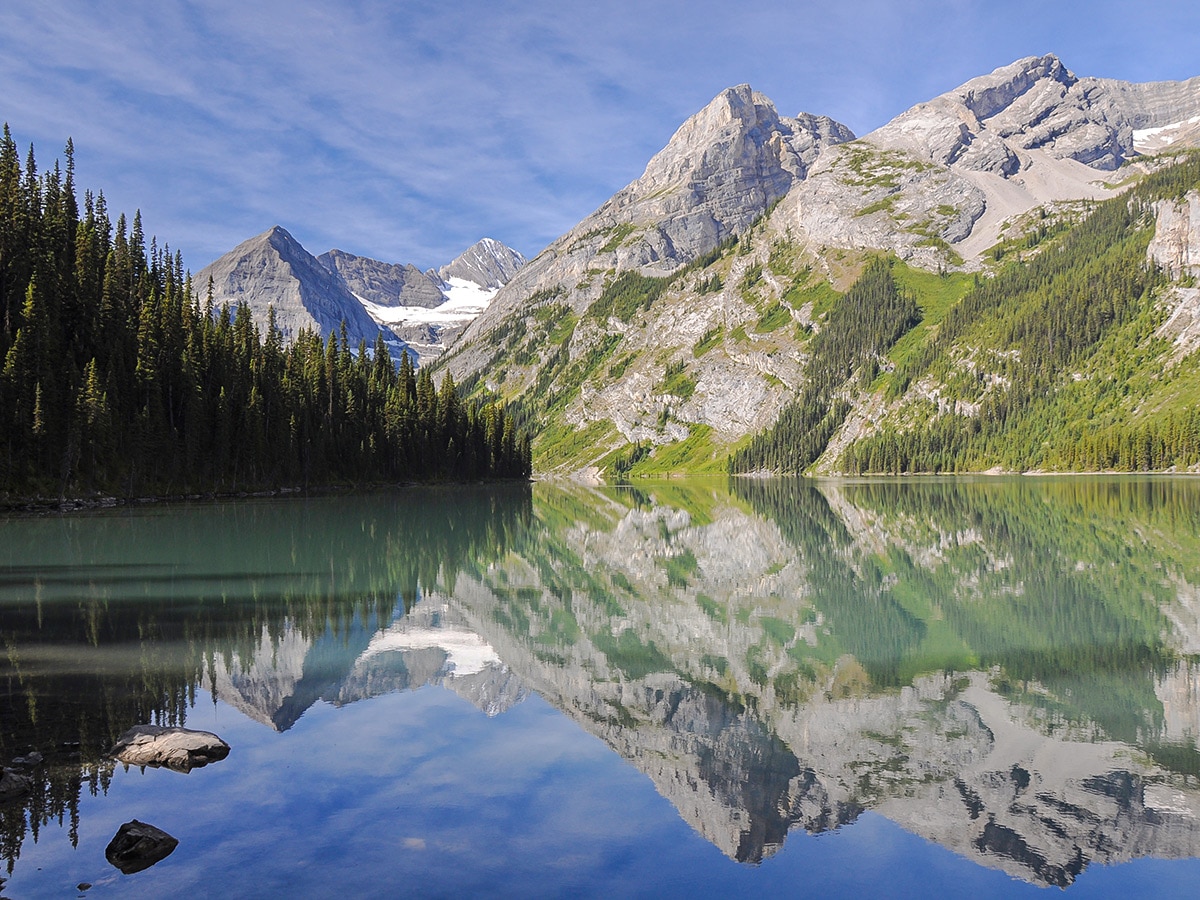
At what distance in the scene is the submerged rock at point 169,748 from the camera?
13148 mm

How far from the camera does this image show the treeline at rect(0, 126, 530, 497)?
2982 inches

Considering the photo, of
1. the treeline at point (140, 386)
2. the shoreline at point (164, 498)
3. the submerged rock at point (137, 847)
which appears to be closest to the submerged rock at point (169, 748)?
the submerged rock at point (137, 847)

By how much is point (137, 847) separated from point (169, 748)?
3.57 m

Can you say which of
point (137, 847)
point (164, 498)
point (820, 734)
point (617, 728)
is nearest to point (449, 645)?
point (617, 728)

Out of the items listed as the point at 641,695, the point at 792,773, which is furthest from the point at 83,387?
the point at 792,773

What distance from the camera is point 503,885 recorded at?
31.1 feet

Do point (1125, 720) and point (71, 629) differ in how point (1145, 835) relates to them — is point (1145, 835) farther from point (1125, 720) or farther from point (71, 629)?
point (71, 629)

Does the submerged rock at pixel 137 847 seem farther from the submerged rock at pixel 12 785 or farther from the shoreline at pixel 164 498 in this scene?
the shoreline at pixel 164 498

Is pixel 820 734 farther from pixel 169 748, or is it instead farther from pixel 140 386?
pixel 140 386

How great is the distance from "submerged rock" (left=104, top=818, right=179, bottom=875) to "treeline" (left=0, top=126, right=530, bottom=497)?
73.1m

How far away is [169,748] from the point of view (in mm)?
13406

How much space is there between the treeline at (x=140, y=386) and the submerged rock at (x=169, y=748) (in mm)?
69286

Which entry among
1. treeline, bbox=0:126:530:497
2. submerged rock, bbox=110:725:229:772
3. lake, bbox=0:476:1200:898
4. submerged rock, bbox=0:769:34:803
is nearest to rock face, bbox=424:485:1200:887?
lake, bbox=0:476:1200:898

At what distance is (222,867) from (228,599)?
19.2 m
